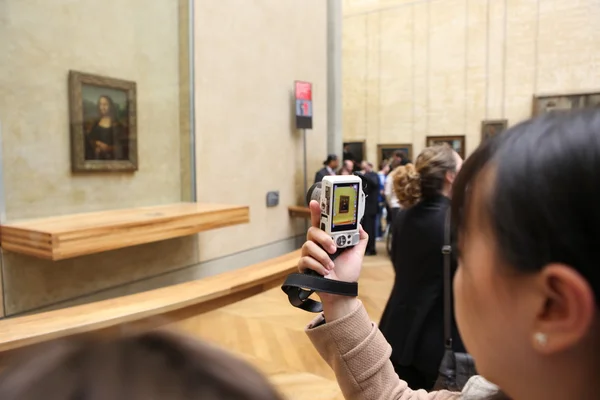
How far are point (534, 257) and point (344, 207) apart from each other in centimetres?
71

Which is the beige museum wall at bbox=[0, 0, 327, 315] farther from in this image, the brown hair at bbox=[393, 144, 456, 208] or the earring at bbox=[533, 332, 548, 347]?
the earring at bbox=[533, 332, 548, 347]

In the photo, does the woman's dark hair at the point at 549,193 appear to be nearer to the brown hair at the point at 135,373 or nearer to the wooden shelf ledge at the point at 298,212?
the brown hair at the point at 135,373

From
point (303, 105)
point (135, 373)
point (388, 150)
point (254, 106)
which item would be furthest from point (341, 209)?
point (388, 150)

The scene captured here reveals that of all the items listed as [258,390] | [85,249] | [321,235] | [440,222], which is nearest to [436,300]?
[440,222]

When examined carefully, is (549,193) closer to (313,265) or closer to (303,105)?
(313,265)

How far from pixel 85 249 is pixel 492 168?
410 cm

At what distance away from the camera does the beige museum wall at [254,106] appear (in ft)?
21.6

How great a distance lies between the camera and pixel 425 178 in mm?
2750

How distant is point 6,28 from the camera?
178 inches

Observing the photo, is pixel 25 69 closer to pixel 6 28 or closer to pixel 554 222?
pixel 6 28

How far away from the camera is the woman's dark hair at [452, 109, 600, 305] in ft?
1.91

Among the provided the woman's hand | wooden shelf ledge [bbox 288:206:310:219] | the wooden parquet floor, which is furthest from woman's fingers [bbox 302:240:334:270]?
wooden shelf ledge [bbox 288:206:310:219]

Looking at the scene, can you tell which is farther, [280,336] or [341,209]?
[280,336]

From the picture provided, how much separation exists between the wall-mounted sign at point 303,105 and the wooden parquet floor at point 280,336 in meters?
2.68
